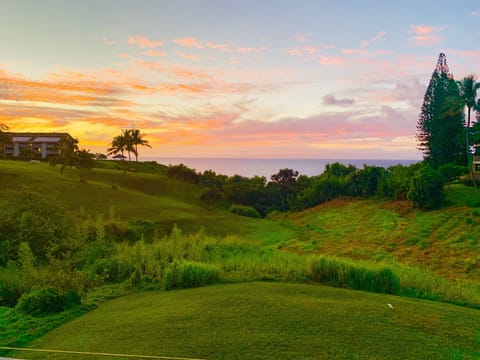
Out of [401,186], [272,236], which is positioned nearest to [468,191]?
[401,186]

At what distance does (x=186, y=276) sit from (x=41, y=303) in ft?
9.49

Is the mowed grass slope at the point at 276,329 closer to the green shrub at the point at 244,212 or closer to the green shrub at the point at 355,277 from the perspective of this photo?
the green shrub at the point at 355,277

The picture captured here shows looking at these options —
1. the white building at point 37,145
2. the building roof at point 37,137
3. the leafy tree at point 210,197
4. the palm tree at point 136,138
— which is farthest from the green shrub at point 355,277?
the building roof at point 37,137

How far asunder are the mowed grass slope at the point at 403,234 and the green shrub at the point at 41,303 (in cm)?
1417

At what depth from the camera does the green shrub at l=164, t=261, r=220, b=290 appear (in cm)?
854

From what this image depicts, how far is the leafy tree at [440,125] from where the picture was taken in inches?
1633

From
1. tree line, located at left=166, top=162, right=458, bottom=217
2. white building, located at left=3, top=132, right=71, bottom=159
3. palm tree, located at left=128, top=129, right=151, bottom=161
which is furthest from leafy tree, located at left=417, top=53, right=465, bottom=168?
white building, located at left=3, top=132, right=71, bottom=159

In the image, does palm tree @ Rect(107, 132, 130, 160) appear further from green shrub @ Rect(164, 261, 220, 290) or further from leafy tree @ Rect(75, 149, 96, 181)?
green shrub @ Rect(164, 261, 220, 290)

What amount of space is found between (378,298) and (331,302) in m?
1.12

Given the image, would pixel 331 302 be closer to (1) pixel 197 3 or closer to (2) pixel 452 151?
(1) pixel 197 3

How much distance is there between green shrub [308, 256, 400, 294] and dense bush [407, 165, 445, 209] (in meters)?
22.5

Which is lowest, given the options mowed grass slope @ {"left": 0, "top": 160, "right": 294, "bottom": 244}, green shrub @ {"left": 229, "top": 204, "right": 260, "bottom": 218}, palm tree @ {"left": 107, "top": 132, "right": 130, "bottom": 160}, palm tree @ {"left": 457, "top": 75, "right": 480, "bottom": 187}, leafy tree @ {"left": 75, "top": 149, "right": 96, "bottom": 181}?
green shrub @ {"left": 229, "top": 204, "right": 260, "bottom": 218}

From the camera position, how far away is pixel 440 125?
136 ft

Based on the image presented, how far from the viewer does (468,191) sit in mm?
31969
